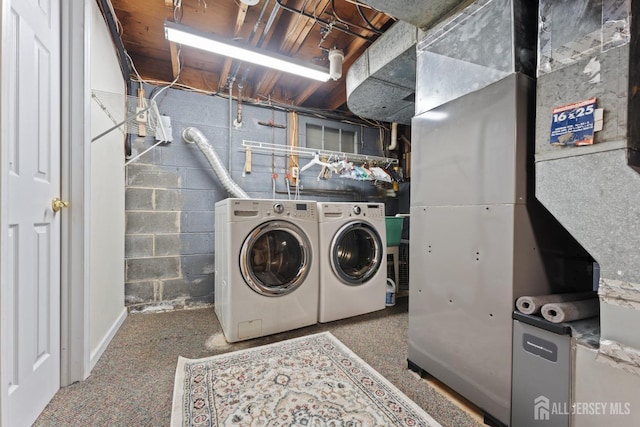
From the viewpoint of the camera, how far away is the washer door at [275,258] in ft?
6.43

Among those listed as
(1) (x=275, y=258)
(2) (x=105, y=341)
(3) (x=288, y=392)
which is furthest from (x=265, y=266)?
(2) (x=105, y=341)

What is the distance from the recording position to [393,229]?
9.77 feet

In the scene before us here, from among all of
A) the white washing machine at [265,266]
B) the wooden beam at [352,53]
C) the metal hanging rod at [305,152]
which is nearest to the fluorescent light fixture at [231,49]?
the wooden beam at [352,53]

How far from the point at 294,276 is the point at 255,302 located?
369 millimetres

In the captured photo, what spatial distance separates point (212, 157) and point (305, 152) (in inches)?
41.2

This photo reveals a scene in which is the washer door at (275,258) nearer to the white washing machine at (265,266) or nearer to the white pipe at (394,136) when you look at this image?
the white washing machine at (265,266)

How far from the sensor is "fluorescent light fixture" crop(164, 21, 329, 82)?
1781 mm

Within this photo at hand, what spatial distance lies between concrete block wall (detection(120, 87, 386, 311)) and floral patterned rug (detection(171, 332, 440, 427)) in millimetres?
1182

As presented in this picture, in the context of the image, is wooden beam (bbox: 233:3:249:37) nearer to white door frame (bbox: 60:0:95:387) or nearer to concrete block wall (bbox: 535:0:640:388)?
white door frame (bbox: 60:0:95:387)

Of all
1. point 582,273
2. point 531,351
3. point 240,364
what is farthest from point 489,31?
point 240,364

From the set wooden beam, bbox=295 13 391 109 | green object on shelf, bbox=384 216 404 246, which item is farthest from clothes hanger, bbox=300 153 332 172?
green object on shelf, bbox=384 216 404 246

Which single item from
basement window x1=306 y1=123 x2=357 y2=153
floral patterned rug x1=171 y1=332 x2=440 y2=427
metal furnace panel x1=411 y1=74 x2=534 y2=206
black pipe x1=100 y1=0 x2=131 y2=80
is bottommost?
floral patterned rug x1=171 y1=332 x2=440 y2=427

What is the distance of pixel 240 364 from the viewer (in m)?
1.61

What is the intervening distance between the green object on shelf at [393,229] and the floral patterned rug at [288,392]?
4.87ft
